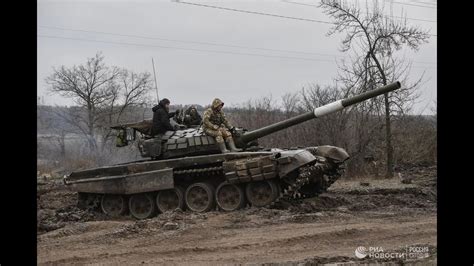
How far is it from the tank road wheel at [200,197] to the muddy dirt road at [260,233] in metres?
0.55

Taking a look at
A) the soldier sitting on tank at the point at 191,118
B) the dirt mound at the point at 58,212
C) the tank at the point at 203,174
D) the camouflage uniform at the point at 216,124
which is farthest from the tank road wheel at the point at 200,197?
the dirt mound at the point at 58,212

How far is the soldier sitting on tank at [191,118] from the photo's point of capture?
534 inches

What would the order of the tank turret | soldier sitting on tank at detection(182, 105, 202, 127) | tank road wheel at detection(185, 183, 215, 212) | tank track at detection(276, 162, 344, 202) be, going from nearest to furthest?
tank track at detection(276, 162, 344, 202)
tank road wheel at detection(185, 183, 215, 212)
the tank turret
soldier sitting on tank at detection(182, 105, 202, 127)

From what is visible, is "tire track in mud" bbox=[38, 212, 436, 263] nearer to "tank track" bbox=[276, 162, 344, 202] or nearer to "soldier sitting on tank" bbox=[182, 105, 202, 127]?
"tank track" bbox=[276, 162, 344, 202]

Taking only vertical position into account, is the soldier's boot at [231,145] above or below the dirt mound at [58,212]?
above

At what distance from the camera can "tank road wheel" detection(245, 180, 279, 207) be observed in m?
11.6

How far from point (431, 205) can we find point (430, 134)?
8.72 metres

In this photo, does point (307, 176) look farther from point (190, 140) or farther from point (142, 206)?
point (142, 206)

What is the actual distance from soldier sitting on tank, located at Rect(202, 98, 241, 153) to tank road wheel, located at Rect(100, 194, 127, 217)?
2370 millimetres

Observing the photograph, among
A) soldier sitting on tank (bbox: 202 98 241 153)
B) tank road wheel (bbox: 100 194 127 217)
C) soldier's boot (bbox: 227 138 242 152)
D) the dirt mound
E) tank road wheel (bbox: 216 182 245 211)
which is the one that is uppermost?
soldier sitting on tank (bbox: 202 98 241 153)

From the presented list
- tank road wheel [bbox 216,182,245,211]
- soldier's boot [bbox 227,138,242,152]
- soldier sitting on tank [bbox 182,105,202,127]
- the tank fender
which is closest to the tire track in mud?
the tank fender

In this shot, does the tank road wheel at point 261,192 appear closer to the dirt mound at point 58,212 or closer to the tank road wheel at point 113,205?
the tank road wheel at point 113,205
